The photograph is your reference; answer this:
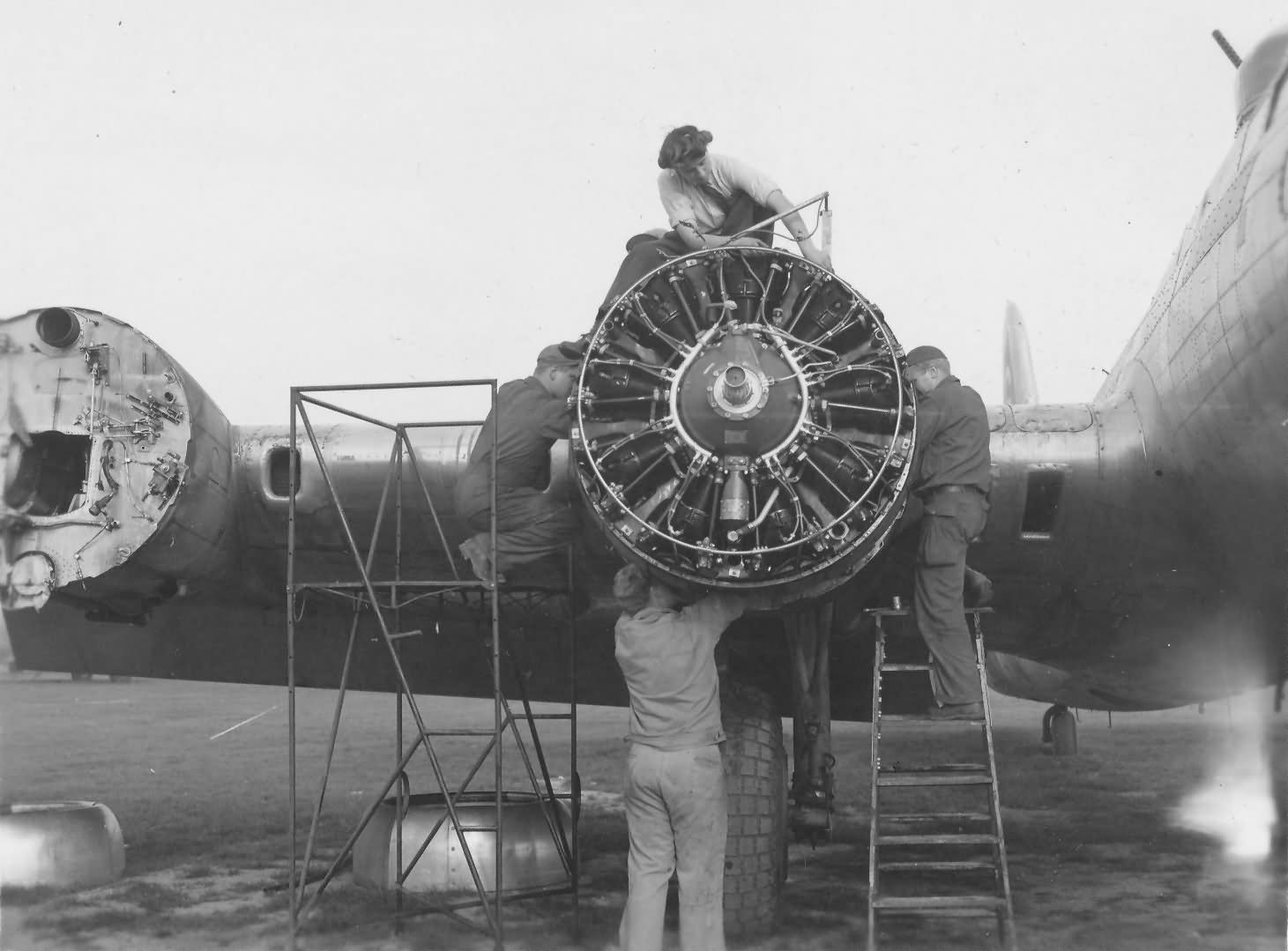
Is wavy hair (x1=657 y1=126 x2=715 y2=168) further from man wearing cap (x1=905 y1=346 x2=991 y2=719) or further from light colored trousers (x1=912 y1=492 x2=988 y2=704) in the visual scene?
light colored trousers (x1=912 y1=492 x2=988 y2=704)

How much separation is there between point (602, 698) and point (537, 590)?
3631 millimetres

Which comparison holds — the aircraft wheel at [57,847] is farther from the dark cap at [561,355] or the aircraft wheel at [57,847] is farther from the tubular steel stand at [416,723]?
the dark cap at [561,355]

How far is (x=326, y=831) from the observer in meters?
12.0

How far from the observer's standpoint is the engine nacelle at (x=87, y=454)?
24.7 ft

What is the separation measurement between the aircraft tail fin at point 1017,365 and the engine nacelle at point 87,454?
14.5 meters

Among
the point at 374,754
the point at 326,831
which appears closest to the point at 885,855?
the point at 326,831

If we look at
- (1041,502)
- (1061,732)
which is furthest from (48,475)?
(1061,732)

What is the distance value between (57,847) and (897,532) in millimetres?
6162

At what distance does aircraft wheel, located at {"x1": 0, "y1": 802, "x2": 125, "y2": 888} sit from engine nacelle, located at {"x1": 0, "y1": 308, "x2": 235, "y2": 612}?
225 cm

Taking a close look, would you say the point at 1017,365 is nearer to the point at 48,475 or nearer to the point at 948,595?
the point at 948,595

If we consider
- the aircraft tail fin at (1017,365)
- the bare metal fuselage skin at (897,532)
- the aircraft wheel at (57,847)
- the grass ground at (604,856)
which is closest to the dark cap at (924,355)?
the bare metal fuselage skin at (897,532)

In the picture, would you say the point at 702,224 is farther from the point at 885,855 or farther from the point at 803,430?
the point at 885,855

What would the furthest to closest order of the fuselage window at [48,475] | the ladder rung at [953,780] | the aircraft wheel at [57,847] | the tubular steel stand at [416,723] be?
the aircraft wheel at [57,847] → the fuselage window at [48,475] → the tubular steel stand at [416,723] → the ladder rung at [953,780]

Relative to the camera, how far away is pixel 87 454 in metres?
7.68
